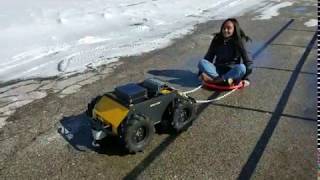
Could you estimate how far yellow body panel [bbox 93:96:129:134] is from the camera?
15.5 ft

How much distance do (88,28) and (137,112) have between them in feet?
23.2

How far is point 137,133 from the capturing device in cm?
481

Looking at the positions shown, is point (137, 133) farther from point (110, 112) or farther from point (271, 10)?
point (271, 10)

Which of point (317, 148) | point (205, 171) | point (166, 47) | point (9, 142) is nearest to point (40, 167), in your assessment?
point (9, 142)

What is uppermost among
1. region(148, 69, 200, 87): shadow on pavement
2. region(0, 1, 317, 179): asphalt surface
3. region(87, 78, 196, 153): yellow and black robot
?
region(87, 78, 196, 153): yellow and black robot

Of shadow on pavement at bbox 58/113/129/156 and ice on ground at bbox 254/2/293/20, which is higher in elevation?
ice on ground at bbox 254/2/293/20

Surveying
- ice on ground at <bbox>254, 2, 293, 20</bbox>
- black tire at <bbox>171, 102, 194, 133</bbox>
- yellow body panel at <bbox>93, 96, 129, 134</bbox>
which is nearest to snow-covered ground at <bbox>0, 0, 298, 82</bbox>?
ice on ground at <bbox>254, 2, 293, 20</bbox>

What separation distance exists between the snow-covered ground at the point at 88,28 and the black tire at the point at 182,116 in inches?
137

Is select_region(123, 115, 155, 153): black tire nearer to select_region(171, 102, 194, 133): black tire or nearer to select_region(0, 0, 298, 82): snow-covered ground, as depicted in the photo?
select_region(171, 102, 194, 133): black tire

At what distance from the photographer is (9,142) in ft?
17.5

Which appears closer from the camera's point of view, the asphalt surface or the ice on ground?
the asphalt surface

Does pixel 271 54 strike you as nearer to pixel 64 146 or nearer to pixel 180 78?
pixel 180 78

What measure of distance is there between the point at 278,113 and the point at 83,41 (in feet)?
19.0

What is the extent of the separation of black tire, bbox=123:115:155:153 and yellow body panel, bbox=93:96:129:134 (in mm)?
130
